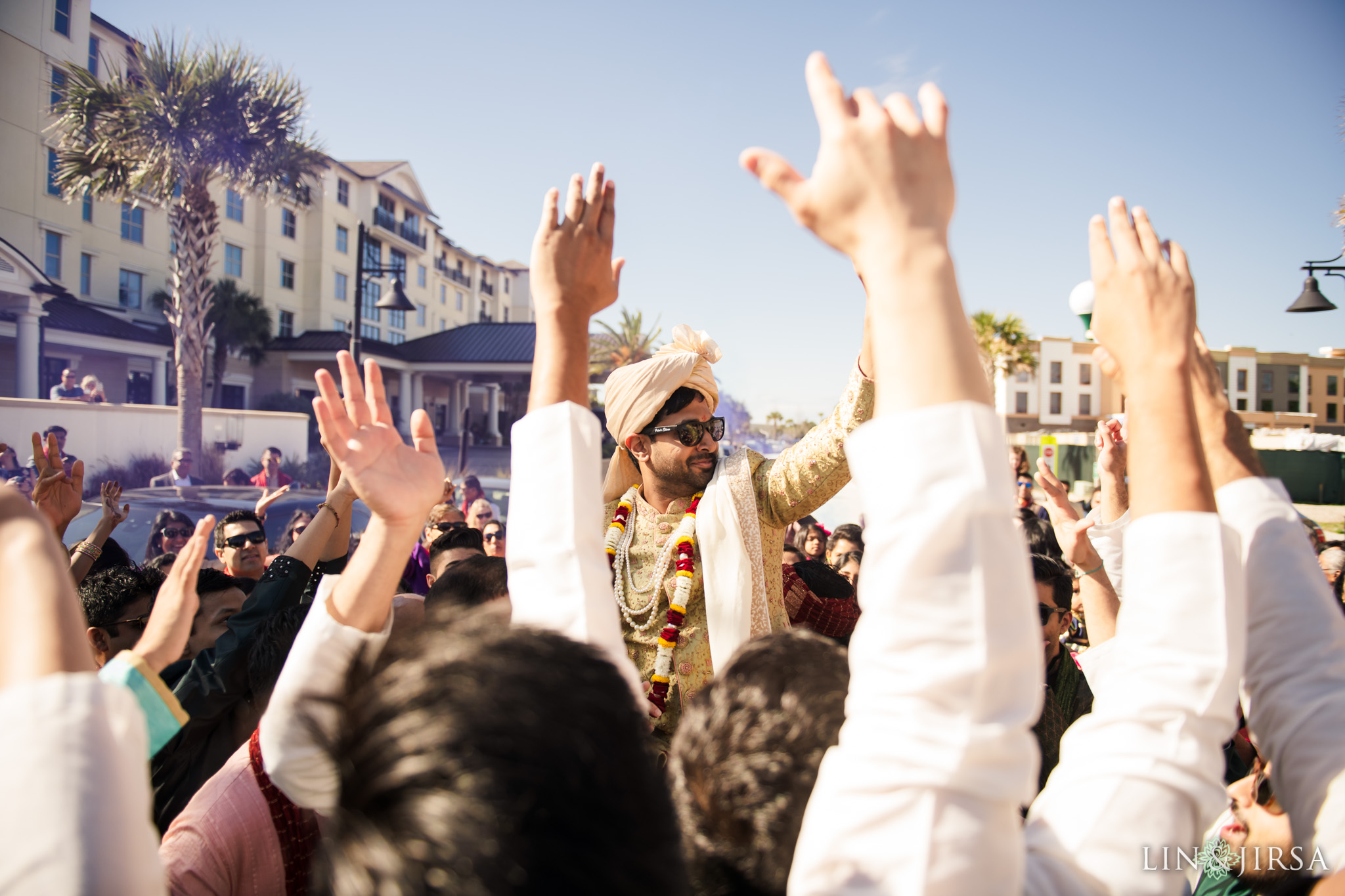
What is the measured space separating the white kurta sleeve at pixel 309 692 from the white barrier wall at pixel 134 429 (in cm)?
812

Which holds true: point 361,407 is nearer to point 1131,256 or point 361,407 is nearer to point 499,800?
point 499,800

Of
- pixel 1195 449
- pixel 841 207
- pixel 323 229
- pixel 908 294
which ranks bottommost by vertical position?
pixel 1195 449

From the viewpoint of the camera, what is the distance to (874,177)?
33.5 inches

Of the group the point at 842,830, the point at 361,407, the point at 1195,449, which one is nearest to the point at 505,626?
the point at 842,830

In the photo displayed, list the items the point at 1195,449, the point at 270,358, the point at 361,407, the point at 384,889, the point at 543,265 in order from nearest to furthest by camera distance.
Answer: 1. the point at 384,889
2. the point at 1195,449
3. the point at 543,265
4. the point at 361,407
5. the point at 270,358

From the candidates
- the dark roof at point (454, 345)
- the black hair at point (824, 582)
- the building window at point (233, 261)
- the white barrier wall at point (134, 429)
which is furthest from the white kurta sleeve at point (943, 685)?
the building window at point (233, 261)

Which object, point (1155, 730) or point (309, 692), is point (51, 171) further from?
point (1155, 730)

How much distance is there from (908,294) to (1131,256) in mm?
492

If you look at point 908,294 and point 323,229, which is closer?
point 908,294

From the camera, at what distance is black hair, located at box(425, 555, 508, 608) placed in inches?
99.5

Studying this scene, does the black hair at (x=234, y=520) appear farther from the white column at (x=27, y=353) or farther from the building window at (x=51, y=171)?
the building window at (x=51, y=171)

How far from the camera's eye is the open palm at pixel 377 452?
138cm

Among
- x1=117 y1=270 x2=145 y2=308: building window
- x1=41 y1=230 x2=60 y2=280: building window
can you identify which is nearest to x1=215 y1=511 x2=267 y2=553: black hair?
x1=41 y1=230 x2=60 y2=280: building window

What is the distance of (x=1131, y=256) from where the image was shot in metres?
1.09
